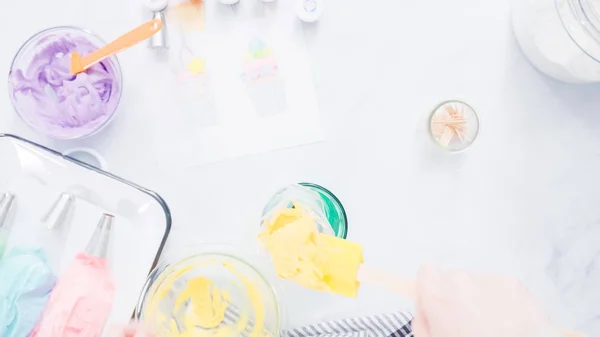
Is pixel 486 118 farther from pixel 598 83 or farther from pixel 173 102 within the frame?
pixel 173 102

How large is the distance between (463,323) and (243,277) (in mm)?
242

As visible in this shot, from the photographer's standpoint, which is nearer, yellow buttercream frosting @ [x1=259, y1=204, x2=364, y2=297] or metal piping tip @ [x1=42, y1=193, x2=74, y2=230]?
yellow buttercream frosting @ [x1=259, y1=204, x2=364, y2=297]

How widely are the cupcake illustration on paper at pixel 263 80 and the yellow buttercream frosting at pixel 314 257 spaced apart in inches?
6.7

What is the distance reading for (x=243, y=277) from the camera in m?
0.63

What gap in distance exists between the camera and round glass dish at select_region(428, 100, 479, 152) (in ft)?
2.24

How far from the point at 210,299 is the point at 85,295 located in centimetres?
14

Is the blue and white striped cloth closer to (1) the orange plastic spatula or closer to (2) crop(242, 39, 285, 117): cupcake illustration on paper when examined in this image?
(2) crop(242, 39, 285, 117): cupcake illustration on paper

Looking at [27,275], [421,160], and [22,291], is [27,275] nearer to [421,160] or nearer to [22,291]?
[22,291]

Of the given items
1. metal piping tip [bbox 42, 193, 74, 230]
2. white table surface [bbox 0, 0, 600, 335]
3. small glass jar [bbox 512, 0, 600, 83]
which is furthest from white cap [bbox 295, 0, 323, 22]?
metal piping tip [bbox 42, 193, 74, 230]

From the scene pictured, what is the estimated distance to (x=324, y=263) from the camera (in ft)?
1.76

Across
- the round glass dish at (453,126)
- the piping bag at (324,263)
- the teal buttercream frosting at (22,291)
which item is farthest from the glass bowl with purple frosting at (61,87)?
the round glass dish at (453,126)

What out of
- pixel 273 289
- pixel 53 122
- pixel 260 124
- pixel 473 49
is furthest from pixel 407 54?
pixel 53 122

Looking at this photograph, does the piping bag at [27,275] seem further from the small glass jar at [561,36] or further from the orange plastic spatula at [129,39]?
the small glass jar at [561,36]

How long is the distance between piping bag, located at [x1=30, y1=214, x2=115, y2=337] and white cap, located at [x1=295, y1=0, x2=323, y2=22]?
313mm
